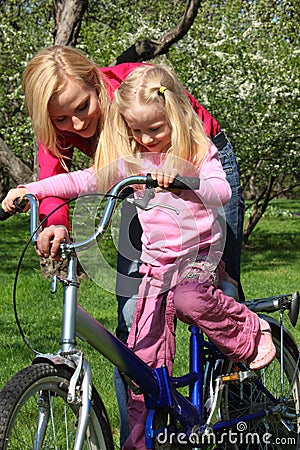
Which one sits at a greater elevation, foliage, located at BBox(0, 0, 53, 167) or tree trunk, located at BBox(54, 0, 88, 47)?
Result: tree trunk, located at BBox(54, 0, 88, 47)

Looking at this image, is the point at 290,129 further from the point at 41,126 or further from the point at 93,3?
the point at 41,126

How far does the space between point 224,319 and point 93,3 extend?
664 inches

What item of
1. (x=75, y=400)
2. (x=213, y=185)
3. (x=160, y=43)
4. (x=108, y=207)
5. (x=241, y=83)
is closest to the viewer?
(x=75, y=400)

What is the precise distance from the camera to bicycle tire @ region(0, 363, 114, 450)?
2.19 meters

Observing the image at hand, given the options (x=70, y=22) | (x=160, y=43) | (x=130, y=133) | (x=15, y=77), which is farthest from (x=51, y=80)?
(x=15, y=77)

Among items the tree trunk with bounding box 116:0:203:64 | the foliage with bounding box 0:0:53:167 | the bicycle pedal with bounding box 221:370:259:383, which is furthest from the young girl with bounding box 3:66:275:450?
the foliage with bounding box 0:0:53:167

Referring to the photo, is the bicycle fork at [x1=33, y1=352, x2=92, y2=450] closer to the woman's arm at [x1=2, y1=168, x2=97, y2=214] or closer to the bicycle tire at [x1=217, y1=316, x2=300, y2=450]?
the woman's arm at [x1=2, y1=168, x2=97, y2=214]

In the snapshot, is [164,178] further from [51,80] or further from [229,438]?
[229,438]

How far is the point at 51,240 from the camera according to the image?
2.48 m

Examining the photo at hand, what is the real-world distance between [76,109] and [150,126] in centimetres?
29

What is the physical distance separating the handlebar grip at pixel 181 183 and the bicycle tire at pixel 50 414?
611 millimetres

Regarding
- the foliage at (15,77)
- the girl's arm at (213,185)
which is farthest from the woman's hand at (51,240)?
the foliage at (15,77)

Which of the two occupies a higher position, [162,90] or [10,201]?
[162,90]

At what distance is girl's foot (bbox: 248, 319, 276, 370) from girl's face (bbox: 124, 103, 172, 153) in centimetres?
83
